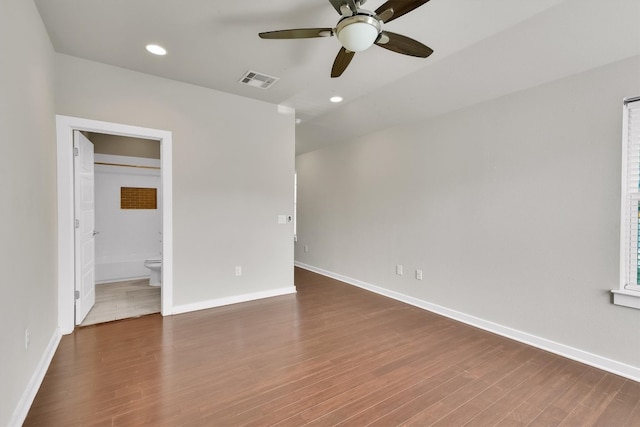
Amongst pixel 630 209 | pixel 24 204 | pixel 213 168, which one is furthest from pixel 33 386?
pixel 630 209

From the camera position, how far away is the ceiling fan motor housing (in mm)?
1768

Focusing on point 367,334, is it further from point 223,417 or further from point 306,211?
point 306,211

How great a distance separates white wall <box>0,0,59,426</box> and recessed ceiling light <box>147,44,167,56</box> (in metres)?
0.76

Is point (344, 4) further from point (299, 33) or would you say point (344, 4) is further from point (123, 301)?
point (123, 301)

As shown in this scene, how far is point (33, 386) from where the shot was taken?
2006mm

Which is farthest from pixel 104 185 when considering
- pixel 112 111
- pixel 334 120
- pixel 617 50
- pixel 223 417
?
pixel 617 50

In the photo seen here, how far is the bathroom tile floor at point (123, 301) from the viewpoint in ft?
11.3

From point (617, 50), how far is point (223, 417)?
386 centimetres

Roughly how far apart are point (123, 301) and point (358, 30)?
4276 millimetres

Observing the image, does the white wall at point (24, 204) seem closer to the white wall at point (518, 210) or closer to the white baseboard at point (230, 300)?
the white baseboard at point (230, 300)

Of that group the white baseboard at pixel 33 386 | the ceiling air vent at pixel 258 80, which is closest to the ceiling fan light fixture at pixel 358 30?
the ceiling air vent at pixel 258 80

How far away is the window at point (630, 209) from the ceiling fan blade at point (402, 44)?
67.4 inches

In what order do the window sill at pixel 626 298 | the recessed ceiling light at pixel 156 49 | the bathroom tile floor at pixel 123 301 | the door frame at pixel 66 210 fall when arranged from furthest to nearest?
the bathroom tile floor at pixel 123 301
the door frame at pixel 66 210
the recessed ceiling light at pixel 156 49
the window sill at pixel 626 298

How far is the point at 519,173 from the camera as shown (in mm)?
2963
